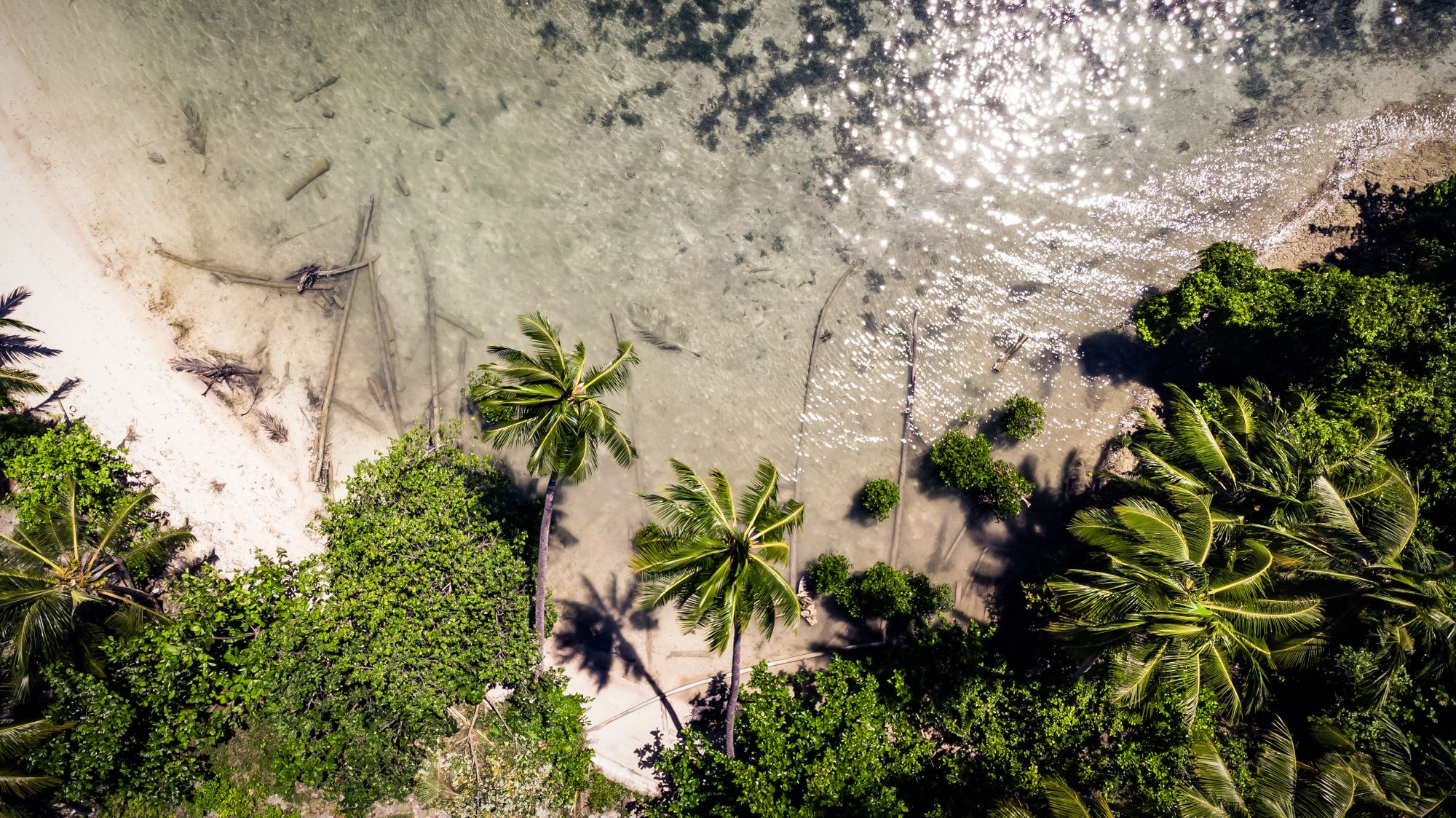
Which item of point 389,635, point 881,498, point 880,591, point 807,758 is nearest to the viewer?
point 389,635

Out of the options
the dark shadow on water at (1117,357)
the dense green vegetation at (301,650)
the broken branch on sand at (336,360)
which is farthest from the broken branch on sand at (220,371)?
the dark shadow on water at (1117,357)

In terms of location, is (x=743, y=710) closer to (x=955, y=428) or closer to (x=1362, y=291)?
(x=955, y=428)

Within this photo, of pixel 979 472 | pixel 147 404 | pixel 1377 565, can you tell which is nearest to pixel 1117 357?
pixel 979 472

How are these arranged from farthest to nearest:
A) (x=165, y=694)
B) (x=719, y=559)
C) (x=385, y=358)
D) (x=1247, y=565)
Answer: (x=385, y=358) < (x=165, y=694) < (x=1247, y=565) < (x=719, y=559)

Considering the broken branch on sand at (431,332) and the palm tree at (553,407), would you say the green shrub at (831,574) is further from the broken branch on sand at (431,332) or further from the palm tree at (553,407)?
the broken branch on sand at (431,332)

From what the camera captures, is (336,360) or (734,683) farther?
(336,360)

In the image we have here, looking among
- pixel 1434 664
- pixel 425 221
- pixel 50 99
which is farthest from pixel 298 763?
pixel 1434 664

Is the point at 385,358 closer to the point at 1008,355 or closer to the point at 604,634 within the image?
the point at 604,634

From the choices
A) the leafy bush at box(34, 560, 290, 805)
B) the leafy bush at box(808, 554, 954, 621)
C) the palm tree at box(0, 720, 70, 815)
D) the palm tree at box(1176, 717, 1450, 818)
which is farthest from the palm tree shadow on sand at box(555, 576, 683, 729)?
the palm tree at box(1176, 717, 1450, 818)
